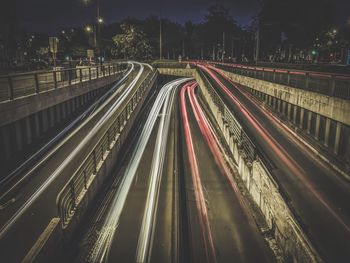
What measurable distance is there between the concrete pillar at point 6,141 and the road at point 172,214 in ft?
18.9

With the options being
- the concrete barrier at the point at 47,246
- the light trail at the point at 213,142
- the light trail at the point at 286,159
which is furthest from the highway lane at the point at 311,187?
the concrete barrier at the point at 47,246

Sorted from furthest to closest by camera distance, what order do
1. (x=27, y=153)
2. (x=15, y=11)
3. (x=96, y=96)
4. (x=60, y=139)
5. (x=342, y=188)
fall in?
(x=15, y=11) < (x=96, y=96) < (x=60, y=139) < (x=27, y=153) < (x=342, y=188)

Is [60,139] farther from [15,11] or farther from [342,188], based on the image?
[15,11]

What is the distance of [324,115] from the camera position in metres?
18.4

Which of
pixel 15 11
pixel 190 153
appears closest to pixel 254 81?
pixel 190 153

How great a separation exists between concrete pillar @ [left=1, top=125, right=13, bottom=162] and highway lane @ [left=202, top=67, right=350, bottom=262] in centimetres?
1381

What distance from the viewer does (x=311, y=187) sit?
1454 cm

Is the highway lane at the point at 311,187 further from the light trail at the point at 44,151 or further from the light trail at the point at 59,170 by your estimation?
the light trail at the point at 44,151

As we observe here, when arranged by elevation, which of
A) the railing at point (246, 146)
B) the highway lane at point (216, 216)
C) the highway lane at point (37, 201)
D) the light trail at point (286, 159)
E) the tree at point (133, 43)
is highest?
the tree at point (133, 43)

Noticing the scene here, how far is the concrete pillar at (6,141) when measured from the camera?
16.7 meters

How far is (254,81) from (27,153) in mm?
24153

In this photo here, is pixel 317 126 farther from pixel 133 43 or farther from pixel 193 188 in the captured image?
pixel 133 43

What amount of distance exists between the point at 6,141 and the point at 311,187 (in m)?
15.3

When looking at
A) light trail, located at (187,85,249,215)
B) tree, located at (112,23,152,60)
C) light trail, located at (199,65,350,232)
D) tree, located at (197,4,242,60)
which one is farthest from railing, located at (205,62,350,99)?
tree, located at (197,4,242,60)
